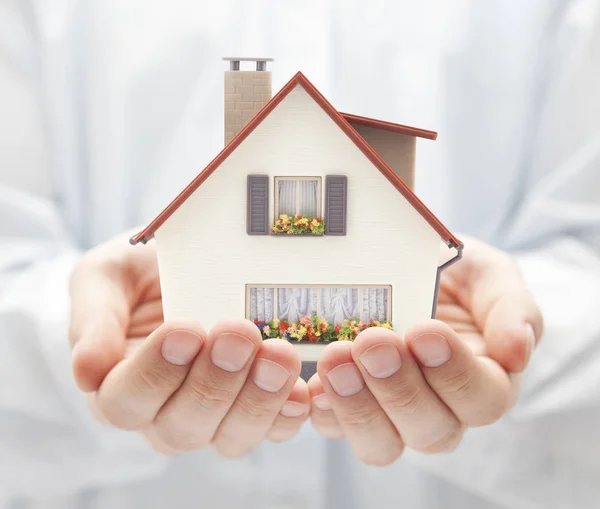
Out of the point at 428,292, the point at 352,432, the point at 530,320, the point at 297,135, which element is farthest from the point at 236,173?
the point at 530,320

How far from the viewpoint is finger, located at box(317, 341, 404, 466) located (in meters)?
1.28

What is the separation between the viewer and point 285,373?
129 cm

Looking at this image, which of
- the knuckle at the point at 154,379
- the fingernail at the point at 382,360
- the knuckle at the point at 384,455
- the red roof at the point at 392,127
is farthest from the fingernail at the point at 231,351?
the red roof at the point at 392,127

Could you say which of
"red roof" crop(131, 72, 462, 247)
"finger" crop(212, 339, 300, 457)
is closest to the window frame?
"red roof" crop(131, 72, 462, 247)

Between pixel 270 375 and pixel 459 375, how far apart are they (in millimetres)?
402

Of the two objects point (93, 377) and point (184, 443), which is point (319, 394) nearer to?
point (184, 443)

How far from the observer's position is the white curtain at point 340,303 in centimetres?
156

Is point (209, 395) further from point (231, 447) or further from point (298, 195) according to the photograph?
point (298, 195)

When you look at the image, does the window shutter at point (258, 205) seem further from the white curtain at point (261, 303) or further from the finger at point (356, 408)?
the finger at point (356, 408)

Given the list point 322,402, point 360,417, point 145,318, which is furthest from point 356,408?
point 145,318

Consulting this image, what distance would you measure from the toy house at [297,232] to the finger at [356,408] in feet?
0.64

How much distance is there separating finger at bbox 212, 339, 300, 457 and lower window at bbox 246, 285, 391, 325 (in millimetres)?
247

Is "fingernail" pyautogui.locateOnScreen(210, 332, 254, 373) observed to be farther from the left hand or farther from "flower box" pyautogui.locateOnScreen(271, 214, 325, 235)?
"flower box" pyautogui.locateOnScreen(271, 214, 325, 235)

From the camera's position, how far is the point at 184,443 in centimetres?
158
